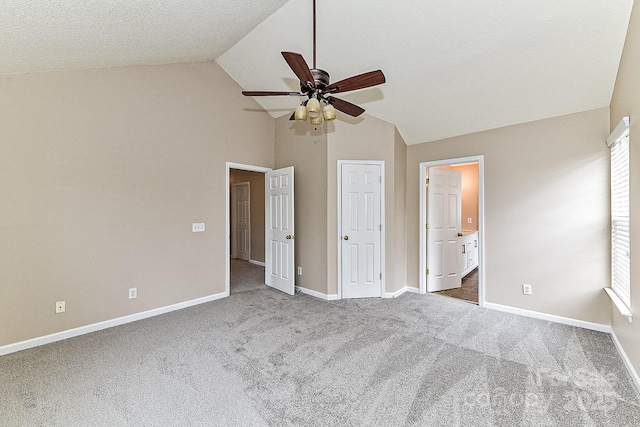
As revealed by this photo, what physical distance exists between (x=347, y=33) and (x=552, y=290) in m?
3.67

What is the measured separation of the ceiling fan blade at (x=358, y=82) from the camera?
202 centimetres

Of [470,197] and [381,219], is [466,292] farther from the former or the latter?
[470,197]

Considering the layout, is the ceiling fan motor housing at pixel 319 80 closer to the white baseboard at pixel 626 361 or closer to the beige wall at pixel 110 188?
the beige wall at pixel 110 188

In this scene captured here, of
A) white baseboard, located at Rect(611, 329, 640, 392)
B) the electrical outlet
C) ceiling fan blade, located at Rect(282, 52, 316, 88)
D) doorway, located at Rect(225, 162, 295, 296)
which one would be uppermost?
ceiling fan blade, located at Rect(282, 52, 316, 88)

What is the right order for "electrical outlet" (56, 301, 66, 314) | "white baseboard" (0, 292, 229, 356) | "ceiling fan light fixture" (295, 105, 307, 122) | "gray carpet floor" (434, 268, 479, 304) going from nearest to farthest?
"ceiling fan light fixture" (295, 105, 307, 122), "white baseboard" (0, 292, 229, 356), "electrical outlet" (56, 301, 66, 314), "gray carpet floor" (434, 268, 479, 304)

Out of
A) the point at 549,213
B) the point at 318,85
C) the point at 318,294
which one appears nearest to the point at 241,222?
the point at 318,294

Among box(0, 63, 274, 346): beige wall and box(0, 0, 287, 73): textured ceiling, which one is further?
box(0, 63, 274, 346): beige wall

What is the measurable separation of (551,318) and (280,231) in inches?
145

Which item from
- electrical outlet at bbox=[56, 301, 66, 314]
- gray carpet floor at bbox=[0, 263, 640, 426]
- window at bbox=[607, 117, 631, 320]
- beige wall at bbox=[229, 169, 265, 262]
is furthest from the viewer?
beige wall at bbox=[229, 169, 265, 262]

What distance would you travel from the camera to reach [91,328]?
3.05 meters

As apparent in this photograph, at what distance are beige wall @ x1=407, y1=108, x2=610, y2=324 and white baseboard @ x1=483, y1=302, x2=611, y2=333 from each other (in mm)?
50

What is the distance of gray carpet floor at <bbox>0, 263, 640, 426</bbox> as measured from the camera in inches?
70.7

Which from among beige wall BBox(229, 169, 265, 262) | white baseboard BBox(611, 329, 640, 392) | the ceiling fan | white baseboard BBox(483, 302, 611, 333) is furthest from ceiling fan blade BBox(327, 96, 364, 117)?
beige wall BBox(229, 169, 265, 262)

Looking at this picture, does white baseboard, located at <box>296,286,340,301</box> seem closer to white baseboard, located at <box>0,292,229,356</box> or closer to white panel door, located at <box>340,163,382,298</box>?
white panel door, located at <box>340,163,382,298</box>
